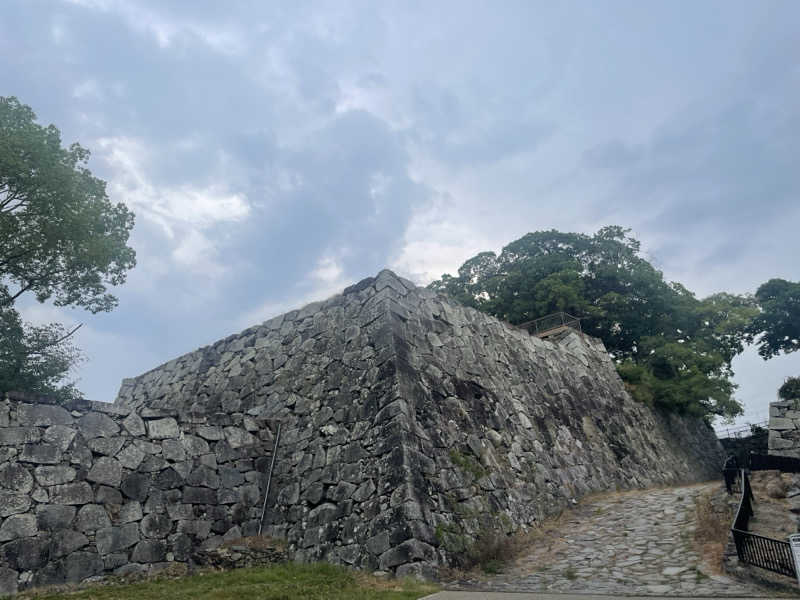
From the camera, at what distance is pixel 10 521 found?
7.36m

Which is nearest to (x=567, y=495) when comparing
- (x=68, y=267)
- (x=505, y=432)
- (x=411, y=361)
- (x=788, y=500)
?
(x=505, y=432)

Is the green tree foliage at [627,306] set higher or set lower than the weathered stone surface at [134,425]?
higher

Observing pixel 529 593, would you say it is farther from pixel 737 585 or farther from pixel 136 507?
pixel 136 507

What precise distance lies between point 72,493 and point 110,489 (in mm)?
549

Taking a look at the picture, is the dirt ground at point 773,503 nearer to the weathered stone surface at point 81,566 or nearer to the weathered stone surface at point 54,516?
the weathered stone surface at point 81,566

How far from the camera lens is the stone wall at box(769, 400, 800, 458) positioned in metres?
14.8

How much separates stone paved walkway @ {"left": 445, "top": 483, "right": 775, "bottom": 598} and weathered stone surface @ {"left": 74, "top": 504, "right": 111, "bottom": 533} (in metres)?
5.23

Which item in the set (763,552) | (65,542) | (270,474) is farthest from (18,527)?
(763,552)

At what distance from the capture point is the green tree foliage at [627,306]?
74.2 feet

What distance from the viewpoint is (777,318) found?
1006 inches

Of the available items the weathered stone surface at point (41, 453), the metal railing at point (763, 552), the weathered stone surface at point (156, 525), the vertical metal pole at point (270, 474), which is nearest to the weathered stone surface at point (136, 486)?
the weathered stone surface at point (156, 525)

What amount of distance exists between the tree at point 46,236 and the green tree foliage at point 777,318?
2734 centimetres

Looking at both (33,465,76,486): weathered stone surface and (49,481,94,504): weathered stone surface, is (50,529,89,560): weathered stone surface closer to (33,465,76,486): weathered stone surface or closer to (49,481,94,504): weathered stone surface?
(49,481,94,504): weathered stone surface

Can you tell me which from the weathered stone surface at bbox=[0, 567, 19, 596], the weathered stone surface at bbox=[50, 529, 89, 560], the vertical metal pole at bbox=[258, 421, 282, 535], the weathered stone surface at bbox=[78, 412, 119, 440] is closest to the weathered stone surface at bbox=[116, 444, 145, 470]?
the weathered stone surface at bbox=[78, 412, 119, 440]
